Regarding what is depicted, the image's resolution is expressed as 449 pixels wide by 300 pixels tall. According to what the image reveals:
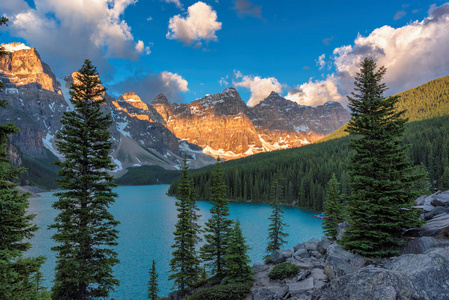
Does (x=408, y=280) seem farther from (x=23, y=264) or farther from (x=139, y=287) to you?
(x=139, y=287)

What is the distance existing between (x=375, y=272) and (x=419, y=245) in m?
8.33

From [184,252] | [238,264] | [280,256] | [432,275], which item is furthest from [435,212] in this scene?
[184,252]

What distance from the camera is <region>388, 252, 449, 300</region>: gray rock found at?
7000 mm

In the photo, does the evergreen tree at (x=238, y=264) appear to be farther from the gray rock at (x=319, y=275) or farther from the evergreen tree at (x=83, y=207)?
the evergreen tree at (x=83, y=207)

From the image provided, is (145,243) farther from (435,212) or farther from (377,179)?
(435,212)

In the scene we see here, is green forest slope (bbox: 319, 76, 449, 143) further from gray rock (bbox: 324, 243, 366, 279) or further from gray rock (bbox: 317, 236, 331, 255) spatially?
gray rock (bbox: 324, 243, 366, 279)

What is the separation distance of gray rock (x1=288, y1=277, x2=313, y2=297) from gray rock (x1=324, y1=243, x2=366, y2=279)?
1082mm

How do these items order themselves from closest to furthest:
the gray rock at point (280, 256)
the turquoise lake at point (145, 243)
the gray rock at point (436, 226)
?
1. the gray rock at point (436, 226)
2. the gray rock at point (280, 256)
3. the turquoise lake at point (145, 243)

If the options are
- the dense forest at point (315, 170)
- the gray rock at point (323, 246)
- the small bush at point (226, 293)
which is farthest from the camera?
the dense forest at point (315, 170)

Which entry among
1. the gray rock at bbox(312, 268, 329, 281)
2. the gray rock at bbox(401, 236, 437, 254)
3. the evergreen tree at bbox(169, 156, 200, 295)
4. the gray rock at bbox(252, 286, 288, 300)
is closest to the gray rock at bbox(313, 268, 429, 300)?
the gray rock at bbox(252, 286, 288, 300)

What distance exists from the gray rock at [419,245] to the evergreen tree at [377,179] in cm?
46

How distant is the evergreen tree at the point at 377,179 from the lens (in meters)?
13.9

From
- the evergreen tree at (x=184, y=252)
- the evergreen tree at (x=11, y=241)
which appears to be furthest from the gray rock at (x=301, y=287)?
the evergreen tree at (x=184, y=252)

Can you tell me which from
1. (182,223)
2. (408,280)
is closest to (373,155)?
(408,280)
